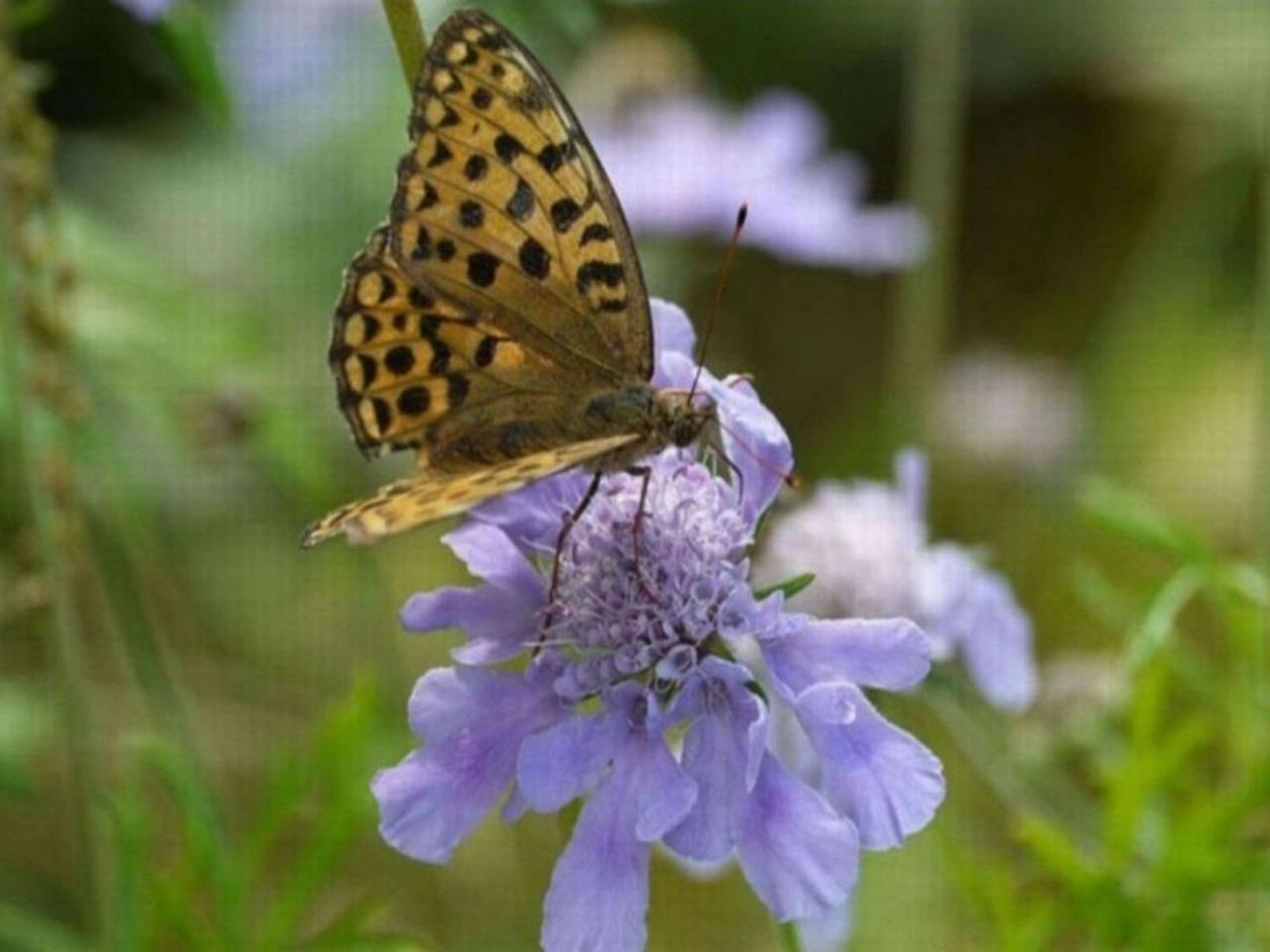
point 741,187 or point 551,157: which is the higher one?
point 551,157

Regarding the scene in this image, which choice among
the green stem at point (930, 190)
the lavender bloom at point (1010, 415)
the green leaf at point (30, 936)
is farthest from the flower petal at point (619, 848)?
the lavender bloom at point (1010, 415)

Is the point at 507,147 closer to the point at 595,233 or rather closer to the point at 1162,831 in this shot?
the point at 595,233

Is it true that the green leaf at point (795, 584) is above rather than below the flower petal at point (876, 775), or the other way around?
above

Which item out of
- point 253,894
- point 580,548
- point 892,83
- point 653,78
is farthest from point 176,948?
point 892,83

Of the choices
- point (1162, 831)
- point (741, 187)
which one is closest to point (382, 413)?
point (1162, 831)

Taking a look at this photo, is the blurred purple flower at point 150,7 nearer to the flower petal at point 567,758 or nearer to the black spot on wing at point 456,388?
the black spot on wing at point 456,388

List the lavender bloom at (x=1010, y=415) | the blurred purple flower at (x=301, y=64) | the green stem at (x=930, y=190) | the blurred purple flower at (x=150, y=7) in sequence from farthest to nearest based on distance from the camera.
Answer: the lavender bloom at (x=1010, y=415) → the blurred purple flower at (x=301, y=64) → the green stem at (x=930, y=190) → the blurred purple flower at (x=150, y=7)

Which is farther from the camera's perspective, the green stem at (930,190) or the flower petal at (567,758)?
the green stem at (930,190)
